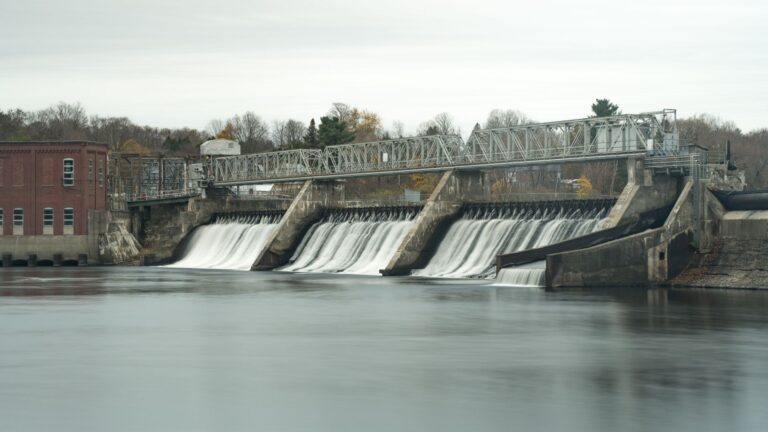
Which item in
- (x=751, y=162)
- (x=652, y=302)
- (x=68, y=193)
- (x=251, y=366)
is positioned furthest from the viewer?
(x=751, y=162)

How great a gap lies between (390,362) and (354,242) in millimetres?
42542

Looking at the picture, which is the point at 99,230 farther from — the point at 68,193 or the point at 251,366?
the point at 251,366

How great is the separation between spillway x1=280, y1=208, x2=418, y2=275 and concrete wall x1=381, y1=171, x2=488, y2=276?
2.80m

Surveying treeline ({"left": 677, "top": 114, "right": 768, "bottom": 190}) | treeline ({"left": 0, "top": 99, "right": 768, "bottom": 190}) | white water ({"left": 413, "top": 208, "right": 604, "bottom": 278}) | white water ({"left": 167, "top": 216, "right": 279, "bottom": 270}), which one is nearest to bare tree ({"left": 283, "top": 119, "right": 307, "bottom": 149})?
treeline ({"left": 0, "top": 99, "right": 768, "bottom": 190})

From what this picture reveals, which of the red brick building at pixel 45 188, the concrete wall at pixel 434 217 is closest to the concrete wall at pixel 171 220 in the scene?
the red brick building at pixel 45 188

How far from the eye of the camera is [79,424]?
20.1m

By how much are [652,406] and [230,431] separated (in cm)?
795

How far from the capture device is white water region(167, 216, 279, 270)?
257 feet

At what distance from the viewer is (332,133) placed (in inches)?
4678

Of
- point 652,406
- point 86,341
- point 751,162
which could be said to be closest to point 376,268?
point 86,341

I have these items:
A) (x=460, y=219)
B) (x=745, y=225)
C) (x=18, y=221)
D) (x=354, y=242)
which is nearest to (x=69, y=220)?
(x=18, y=221)

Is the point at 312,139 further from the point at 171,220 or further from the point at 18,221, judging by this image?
the point at 18,221

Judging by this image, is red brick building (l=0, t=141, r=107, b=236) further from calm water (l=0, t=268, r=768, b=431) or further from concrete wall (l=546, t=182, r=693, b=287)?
concrete wall (l=546, t=182, r=693, b=287)

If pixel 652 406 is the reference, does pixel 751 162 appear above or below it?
above
